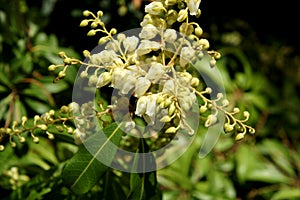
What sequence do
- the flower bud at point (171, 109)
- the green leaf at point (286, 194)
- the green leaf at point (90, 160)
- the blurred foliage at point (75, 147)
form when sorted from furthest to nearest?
the green leaf at point (286, 194)
the blurred foliage at point (75, 147)
the green leaf at point (90, 160)
the flower bud at point (171, 109)

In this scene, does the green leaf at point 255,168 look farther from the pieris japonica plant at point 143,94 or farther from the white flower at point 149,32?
the white flower at point 149,32

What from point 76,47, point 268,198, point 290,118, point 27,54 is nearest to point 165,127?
point 27,54

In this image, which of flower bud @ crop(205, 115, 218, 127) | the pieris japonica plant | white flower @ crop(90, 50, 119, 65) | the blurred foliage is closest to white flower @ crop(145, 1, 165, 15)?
the pieris japonica plant

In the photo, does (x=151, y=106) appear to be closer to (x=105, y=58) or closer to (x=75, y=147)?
(x=105, y=58)

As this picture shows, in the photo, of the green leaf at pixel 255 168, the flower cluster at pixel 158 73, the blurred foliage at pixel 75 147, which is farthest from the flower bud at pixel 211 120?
the green leaf at pixel 255 168

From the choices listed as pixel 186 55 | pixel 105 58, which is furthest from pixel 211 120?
pixel 105 58

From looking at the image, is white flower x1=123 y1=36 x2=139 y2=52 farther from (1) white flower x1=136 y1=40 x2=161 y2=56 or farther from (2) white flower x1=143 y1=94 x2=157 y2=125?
(2) white flower x1=143 y1=94 x2=157 y2=125

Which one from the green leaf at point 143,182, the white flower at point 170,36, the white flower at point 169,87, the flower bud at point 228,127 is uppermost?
the white flower at point 170,36

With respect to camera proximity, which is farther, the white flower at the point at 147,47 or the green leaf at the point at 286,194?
the green leaf at the point at 286,194
